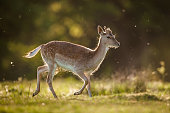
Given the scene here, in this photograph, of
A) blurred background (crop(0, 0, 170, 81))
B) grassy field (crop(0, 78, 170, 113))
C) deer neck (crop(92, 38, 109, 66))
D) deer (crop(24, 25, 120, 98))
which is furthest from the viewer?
blurred background (crop(0, 0, 170, 81))

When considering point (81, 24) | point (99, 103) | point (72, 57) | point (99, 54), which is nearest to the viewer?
point (99, 103)

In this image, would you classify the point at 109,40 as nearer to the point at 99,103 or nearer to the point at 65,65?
the point at 65,65

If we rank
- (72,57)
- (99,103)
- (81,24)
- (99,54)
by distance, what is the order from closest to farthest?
(99,103) < (72,57) < (99,54) < (81,24)

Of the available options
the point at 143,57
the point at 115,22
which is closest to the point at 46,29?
the point at 115,22

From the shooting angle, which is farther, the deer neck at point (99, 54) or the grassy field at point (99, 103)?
the deer neck at point (99, 54)

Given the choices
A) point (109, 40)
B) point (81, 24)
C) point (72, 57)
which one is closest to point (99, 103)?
point (72, 57)

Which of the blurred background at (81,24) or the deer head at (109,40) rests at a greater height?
the blurred background at (81,24)

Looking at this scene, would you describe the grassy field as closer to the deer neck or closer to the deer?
the deer

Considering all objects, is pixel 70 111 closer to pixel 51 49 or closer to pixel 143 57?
pixel 51 49

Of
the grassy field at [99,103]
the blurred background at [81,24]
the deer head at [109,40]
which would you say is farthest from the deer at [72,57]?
the blurred background at [81,24]

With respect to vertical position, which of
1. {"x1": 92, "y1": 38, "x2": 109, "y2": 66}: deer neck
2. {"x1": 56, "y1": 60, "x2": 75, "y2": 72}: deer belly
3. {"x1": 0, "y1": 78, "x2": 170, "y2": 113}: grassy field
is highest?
{"x1": 92, "y1": 38, "x2": 109, "y2": 66}: deer neck

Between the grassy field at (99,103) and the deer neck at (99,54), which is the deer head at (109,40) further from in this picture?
the grassy field at (99,103)

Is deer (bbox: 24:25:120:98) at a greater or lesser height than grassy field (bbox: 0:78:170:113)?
greater

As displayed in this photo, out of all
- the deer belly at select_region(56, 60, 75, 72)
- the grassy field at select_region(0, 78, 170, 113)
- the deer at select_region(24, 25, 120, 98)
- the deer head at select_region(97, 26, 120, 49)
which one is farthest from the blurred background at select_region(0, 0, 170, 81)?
the deer belly at select_region(56, 60, 75, 72)
